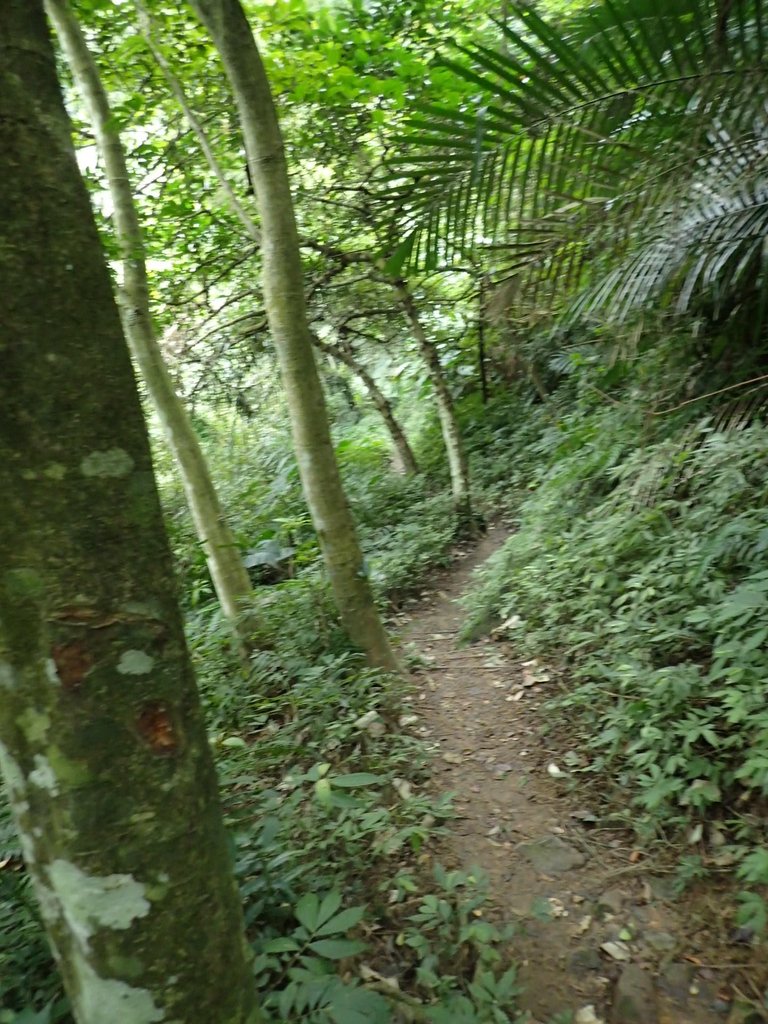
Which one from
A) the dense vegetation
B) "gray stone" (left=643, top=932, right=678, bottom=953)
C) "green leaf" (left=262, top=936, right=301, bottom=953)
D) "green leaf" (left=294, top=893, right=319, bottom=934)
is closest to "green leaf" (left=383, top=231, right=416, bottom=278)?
the dense vegetation

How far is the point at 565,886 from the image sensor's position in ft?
9.18

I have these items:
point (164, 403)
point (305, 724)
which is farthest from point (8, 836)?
point (164, 403)

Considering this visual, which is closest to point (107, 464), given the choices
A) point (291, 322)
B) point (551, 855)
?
point (551, 855)

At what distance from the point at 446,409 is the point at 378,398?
4.89ft

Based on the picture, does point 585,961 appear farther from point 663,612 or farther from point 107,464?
point 107,464

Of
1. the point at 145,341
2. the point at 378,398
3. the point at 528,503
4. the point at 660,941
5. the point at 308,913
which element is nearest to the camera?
the point at 308,913

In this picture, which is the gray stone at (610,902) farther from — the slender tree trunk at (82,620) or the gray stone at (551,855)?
the slender tree trunk at (82,620)

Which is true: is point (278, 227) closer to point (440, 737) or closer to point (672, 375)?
point (672, 375)

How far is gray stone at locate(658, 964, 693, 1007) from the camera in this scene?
2262 millimetres

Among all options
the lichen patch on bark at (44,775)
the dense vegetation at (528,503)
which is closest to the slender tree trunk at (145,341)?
the dense vegetation at (528,503)

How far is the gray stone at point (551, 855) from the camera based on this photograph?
2.90 meters

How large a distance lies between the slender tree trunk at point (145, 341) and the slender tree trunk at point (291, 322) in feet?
2.82

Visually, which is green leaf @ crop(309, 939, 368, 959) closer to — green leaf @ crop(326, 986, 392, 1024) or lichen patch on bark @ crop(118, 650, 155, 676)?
green leaf @ crop(326, 986, 392, 1024)

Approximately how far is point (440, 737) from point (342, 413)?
31.1 feet
